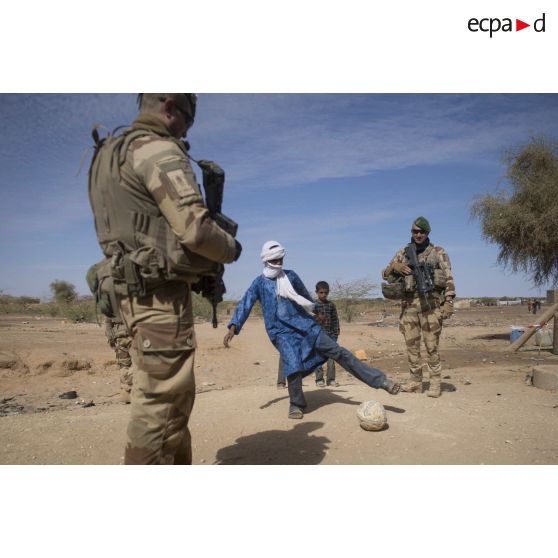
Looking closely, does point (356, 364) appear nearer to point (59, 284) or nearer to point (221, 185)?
→ point (221, 185)

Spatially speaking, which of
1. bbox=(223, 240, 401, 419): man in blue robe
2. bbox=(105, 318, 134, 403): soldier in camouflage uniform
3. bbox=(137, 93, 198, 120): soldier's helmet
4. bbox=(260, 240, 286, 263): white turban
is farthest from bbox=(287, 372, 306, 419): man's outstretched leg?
bbox=(137, 93, 198, 120): soldier's helmet

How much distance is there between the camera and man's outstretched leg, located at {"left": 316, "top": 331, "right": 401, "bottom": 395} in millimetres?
4844

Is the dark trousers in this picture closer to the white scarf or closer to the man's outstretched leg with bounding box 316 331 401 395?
the man's outstretched leg with bounding box 316 331 401 395

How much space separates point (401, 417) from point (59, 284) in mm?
35296

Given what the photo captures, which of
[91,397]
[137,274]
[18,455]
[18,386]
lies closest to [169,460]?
[137,274]

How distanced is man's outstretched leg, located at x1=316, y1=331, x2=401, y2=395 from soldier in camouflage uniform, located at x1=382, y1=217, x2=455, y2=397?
1443mm

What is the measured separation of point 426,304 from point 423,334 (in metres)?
0.41

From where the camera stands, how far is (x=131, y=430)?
2.37m

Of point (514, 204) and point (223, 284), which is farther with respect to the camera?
point (514, 204)

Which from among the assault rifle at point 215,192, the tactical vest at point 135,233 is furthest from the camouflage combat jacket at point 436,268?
the tactical vest at point 135,233

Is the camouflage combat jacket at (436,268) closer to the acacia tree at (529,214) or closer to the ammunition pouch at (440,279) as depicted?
the ammunition pouch at (440,279)

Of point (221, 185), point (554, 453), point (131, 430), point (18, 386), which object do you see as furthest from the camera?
point (18, 386)

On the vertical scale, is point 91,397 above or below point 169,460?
below

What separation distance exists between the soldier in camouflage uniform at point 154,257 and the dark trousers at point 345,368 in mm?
2502
